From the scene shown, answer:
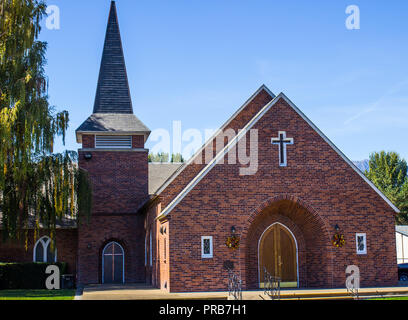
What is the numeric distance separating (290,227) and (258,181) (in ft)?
9.00

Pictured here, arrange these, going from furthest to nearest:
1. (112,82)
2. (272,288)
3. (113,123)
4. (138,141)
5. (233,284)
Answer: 1. (112,82)
2. (113,123)
3. (138,141)
4. (233,284)
5. (272,288)

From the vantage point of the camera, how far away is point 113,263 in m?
30.4

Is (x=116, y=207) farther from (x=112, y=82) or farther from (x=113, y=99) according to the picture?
(x=112, y=82)

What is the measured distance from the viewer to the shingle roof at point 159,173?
34.4m

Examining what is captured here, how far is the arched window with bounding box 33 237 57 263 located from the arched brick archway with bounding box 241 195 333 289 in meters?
12.4

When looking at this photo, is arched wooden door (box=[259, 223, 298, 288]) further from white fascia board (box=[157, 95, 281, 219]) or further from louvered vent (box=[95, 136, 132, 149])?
louvered vent (box=[95, 136, 132, 149])

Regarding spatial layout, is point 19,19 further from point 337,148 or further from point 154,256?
point 337,148

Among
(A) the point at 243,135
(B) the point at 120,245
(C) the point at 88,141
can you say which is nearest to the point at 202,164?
(A) the point at 243,135

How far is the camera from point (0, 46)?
23000mm

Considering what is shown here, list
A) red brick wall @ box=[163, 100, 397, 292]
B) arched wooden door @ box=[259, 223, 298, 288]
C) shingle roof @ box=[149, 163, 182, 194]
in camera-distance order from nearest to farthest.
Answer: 1. red brick wall @ box=[163, 100, 397, 292]
2. arched wooden door @ box=[259, 223, 298, 288]
3. shingle roof @ box=[149, 163, 182, 194]

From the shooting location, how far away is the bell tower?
97.8 feet

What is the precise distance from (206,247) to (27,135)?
8.05 meters

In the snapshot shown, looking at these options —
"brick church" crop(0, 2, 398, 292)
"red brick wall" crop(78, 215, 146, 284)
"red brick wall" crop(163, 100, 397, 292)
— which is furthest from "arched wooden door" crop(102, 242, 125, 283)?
"red brick wall" crop(163, 100, 397, 292)

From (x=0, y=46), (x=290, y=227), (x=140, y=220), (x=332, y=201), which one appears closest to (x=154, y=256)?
(x=140, y=220)
